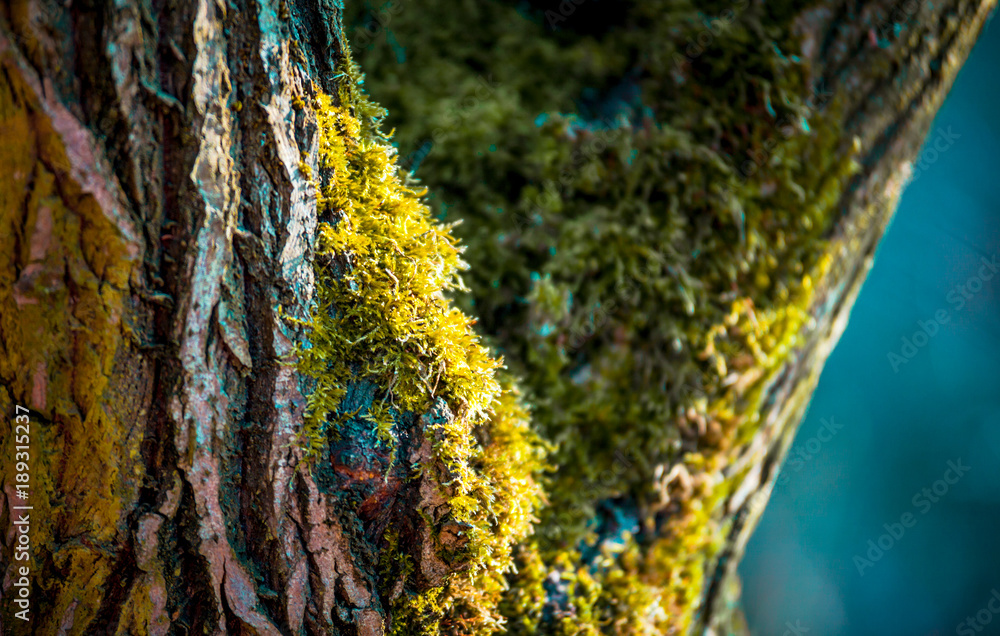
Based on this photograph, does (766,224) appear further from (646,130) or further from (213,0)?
(213,0)

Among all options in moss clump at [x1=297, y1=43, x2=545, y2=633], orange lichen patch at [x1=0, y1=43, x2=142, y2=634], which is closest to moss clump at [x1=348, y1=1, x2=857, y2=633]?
moss clump at [x1=297, y1=43, x2=545, y2=633]
